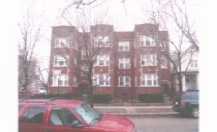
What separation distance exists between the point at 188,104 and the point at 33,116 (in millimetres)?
8357

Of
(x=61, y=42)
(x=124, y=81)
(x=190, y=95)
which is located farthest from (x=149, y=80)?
(x=61, y=42)

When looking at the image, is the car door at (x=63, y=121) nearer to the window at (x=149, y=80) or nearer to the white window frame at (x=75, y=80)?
the window at (x=149, y=80)

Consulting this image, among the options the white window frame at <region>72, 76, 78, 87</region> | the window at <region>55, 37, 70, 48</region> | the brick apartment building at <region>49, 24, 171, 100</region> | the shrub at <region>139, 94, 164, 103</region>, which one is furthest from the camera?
the white window frame at <region>72, 76, 78, 87</region>

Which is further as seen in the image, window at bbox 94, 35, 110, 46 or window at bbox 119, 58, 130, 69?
window at bbox 119, 58, 130, 69

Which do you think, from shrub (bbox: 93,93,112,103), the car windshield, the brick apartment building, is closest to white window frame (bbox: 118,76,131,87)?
the brick apartment building

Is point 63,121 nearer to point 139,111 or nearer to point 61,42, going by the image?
point 61,42

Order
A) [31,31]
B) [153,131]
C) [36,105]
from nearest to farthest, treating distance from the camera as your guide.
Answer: [36,105]
[153,131]
[31,31]

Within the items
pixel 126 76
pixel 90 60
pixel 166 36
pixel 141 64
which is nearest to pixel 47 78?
pixel 126 76

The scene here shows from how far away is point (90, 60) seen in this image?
1172cm

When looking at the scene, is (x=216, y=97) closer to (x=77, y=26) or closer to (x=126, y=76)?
(x=77, y=26)

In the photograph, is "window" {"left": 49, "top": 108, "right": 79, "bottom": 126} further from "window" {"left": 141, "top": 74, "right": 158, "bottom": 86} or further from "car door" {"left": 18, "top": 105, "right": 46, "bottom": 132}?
"window" {"left": 141, "top": 74, "right": 158, "bottom": 86}

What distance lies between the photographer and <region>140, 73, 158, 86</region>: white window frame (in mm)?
25125

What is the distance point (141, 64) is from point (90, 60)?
1464 centimetres

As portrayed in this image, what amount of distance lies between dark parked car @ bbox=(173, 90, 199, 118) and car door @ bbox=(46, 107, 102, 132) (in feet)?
25.1
